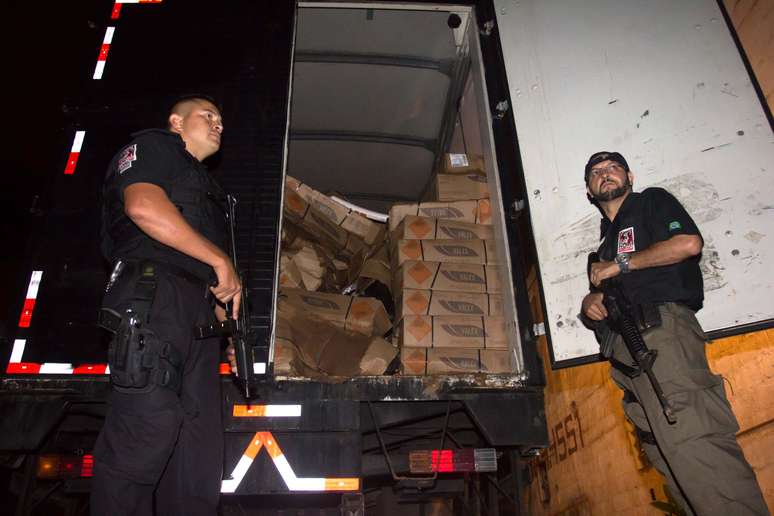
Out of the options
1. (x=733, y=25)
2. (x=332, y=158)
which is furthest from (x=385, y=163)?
(x=733, y=25)

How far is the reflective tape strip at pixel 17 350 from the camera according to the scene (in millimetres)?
2555

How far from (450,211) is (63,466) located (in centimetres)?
271

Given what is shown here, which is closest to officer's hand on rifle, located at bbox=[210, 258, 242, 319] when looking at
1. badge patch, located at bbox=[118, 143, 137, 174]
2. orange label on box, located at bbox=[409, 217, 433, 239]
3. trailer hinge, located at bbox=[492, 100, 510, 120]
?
badge patch, located at bbox=[118, 143, 137, 174]

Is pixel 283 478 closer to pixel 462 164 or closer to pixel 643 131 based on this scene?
pixel 643 131

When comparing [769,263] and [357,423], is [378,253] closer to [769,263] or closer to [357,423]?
[357,423]

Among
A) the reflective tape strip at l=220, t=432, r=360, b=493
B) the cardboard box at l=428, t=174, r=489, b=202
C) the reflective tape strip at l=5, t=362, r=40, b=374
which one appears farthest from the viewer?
the cardboard box at l=428, t=174, r=489, b=202

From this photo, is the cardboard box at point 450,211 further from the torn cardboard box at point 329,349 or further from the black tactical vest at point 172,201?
the black tactical vest at point 172,201

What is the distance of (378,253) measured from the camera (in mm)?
4051

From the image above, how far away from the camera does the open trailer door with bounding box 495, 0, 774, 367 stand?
2.13 meters

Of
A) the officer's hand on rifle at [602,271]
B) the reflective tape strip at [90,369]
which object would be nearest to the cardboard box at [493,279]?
the officer's hand on rifle at [602,271]

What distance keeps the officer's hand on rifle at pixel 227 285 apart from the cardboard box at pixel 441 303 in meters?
1.30

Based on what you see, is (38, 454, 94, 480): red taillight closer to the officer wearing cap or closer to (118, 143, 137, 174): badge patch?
(118, 143, 137, 174): badge patch

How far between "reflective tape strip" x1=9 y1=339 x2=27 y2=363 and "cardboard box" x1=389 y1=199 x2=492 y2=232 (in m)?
2.22

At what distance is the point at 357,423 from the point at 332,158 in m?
3.35
